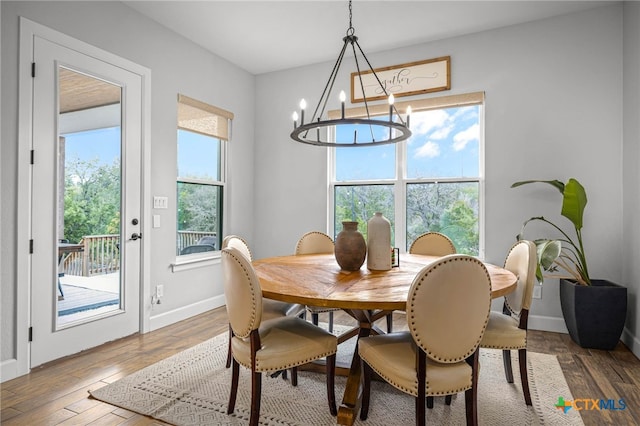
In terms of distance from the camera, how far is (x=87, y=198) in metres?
2.86

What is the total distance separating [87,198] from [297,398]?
2.21 m

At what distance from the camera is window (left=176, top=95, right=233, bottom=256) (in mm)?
3768

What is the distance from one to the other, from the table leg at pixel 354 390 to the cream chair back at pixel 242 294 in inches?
26.2

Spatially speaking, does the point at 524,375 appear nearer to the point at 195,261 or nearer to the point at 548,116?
the point at 548,116

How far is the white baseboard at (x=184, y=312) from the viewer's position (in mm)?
3412

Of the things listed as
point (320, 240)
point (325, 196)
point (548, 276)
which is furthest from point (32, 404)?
point (548, 276)

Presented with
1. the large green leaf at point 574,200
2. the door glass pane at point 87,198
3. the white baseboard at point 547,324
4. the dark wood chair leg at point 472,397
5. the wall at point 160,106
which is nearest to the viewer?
the dark wood chair leg at point 472,397

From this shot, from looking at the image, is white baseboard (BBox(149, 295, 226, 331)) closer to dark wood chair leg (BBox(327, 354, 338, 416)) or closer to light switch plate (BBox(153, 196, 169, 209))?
light switch plate (BBox(153, 196, 169, 209))

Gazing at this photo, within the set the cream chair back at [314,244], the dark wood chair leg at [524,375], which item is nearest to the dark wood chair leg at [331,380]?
the dark wood chair leg at [524,375]

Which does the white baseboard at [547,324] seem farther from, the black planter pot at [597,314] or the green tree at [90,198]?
the green tree at [90,198]

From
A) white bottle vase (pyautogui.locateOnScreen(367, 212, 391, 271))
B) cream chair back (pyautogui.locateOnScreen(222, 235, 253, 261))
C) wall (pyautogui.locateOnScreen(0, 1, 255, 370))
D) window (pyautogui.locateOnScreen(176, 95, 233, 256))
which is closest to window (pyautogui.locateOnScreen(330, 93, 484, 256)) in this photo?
wall (pyautogui.locateOnScreen(0, 1, 255, 370))

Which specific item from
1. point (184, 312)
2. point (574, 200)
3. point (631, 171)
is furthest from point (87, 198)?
point (631, 171)

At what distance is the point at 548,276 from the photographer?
10.5 feet

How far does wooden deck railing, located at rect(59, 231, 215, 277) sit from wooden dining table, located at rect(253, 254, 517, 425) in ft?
4.71
